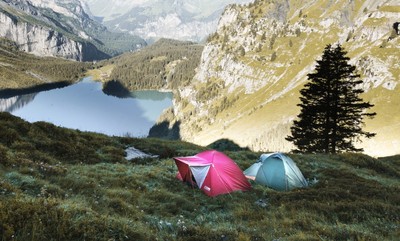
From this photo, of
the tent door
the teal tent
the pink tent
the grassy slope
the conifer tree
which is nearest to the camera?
the grassy slope

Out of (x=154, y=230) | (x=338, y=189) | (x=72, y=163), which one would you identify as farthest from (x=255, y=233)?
(x=72, y=163)

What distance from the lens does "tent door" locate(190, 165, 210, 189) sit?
2054cm

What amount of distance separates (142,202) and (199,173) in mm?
5757

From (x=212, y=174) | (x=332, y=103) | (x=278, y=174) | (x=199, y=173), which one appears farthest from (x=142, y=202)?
(x=332, y=103)

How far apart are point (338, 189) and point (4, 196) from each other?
17.6 m

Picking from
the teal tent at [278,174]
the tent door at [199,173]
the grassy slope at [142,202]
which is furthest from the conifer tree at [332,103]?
the tent door at [199,173]

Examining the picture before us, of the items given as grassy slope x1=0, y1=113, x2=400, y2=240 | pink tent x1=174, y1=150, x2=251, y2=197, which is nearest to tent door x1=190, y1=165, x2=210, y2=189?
pink tent x1=174, y1=150, x2=251, y2=197

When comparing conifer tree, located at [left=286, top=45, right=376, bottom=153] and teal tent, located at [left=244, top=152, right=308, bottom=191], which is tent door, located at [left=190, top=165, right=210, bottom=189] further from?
conifer tree, located at [left=286, top=45, right=376, bottom=153]

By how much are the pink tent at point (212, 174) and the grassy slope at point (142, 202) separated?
0.71 meters

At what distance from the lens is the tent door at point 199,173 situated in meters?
20.5

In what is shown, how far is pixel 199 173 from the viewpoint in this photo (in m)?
21.0

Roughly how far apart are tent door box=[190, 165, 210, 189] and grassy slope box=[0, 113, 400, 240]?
70cm

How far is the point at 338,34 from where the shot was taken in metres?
198

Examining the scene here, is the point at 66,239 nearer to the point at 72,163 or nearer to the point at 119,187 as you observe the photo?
the point at 119,187
